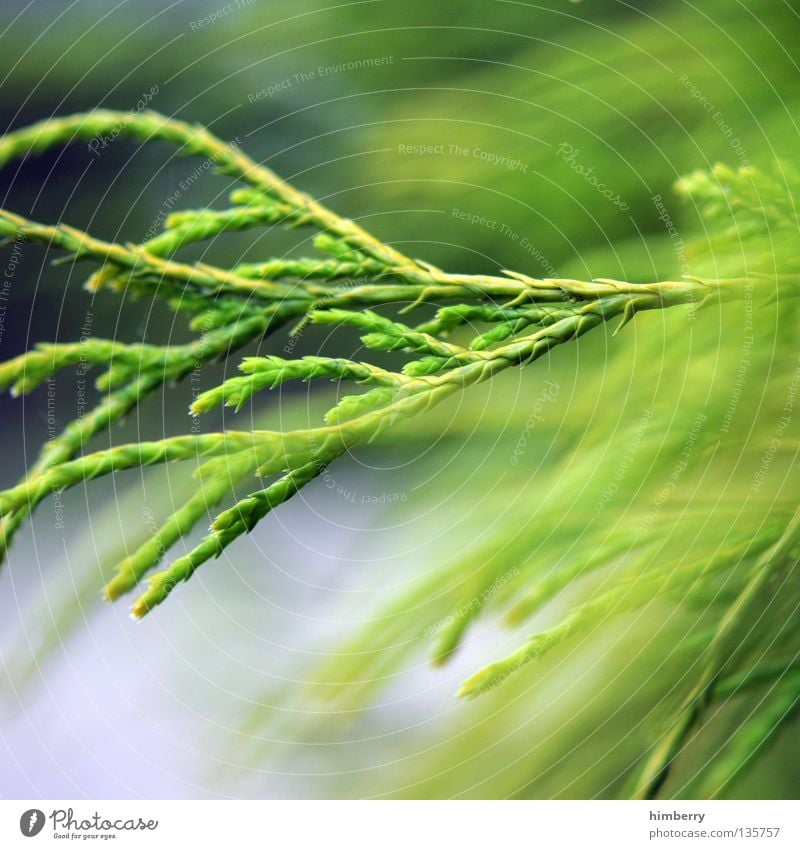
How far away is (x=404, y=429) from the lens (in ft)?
1.86

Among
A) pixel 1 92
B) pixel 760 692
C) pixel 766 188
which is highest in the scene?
pixel 1 92

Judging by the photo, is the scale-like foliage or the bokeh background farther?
the bokeh background

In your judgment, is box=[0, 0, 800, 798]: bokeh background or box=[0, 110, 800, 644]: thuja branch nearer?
box=[0, 110, 800, 644]: thuja branch

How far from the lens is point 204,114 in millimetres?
604

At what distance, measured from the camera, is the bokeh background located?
0.53m

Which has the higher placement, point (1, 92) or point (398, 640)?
point (1, 92)

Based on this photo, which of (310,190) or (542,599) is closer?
(542,599)

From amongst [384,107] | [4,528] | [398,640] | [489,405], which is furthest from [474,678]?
[384,107]

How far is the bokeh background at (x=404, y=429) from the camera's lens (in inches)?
21.0

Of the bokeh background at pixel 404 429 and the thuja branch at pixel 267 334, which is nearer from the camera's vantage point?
the thuja branch at pixel 267 334

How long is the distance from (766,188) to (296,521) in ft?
1.37

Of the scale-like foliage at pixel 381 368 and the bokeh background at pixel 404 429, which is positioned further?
the bokeh background at pixel 404 429

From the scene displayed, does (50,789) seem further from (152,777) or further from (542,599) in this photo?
(542,599)

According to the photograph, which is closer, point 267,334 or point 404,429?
point 267,334
